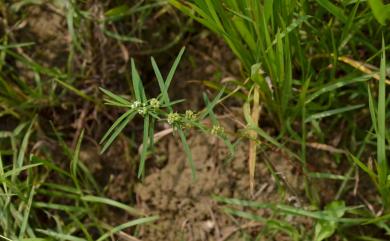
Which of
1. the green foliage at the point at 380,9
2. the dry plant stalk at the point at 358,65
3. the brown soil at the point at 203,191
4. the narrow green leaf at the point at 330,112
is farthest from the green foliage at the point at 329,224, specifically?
the green foliage at the point at 380,9

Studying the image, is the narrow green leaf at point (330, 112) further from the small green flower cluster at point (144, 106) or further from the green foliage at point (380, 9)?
the small green flower cluster at point (144, 106)

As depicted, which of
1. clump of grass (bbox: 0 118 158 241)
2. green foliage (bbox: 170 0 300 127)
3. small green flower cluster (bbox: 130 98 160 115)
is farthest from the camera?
clump of grass (bbox: 0 118 158 241)

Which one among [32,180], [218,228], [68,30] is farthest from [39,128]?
[218,228]

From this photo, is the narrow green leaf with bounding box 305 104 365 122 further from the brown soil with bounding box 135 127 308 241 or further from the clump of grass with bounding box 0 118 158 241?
the clump of grass with bounding box 0 118 158 241

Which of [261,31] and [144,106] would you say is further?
[261,31]

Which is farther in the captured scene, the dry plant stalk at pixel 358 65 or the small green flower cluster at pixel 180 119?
the dry plant stalk at pixel 358 65

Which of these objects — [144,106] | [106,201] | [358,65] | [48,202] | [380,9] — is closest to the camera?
[144,106]

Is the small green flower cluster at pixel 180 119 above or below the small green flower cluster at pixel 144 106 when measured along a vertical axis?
below

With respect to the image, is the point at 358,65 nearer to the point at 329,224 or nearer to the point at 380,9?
the point at 380,9

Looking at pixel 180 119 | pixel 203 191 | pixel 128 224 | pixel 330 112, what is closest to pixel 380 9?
pixel 330 112

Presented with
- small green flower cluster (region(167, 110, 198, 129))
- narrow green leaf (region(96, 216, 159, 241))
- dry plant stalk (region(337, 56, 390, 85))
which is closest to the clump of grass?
narrow green leaf (region(96, 216, 159, 241))

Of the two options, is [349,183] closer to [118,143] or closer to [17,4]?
[118,143]
